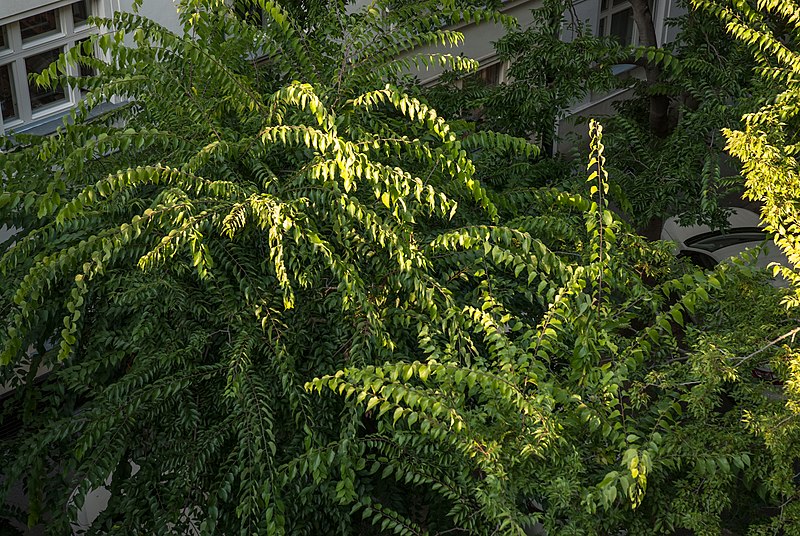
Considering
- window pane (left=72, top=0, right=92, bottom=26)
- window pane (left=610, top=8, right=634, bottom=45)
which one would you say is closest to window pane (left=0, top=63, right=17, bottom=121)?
window pane (left=72, top=0, right=92, bottom=26)

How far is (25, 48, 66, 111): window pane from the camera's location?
11736mm

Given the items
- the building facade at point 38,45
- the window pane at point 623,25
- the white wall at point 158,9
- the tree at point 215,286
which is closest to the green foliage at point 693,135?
the tree at point 215,286

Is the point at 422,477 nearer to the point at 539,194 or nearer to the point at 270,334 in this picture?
the point at 270,334

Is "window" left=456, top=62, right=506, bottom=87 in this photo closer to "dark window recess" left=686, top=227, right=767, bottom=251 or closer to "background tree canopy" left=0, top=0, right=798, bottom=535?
"dark window recess" left=686, top=227, right=767, bottom=251

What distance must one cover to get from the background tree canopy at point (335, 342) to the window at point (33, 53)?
393 centimetres

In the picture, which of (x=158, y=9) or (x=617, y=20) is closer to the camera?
(x=158, y=9)

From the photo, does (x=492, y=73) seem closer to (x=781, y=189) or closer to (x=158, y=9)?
(x=158, y=9)

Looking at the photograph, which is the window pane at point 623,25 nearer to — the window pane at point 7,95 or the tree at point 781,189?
the tree at point 781,189

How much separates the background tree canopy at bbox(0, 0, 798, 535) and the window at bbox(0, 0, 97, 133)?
3931mm

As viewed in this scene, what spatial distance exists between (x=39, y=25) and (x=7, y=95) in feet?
3.16

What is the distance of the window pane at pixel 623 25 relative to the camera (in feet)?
66.6

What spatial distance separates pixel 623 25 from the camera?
67.6ft

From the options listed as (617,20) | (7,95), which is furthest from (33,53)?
(617,20)

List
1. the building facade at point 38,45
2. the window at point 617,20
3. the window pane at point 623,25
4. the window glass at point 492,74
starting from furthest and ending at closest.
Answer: the window pane at point 623,25 → the window at point 617,20 → the window glass at point 492,74 → the building facade at point 38,45
